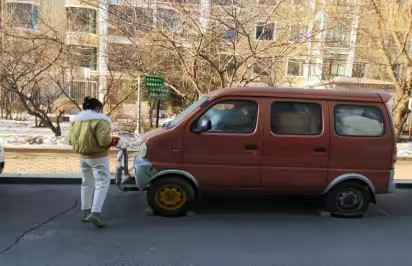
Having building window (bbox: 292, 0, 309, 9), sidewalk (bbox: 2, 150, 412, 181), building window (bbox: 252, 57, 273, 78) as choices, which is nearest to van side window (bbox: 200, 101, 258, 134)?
sidewalk (bbox: 2, 150, 412, 181)

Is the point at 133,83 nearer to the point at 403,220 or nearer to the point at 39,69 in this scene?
the point at 39,69

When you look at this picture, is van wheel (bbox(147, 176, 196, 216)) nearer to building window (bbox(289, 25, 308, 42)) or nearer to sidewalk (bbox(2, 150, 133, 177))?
sidewalk (bbox(2, 150, 133, 177))

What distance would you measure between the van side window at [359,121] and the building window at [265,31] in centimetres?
513

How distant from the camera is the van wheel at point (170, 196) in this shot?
4590mm

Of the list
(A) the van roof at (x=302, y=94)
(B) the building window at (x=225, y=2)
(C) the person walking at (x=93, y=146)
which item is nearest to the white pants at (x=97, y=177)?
(C) the person walking at (x=93, y=146)

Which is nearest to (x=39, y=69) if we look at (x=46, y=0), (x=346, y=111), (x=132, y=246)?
(x=46, y=0)

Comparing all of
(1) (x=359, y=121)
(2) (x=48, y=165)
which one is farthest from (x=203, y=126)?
(2) (x=48, y=165)

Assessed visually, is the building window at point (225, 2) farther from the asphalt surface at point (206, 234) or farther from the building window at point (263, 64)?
the asphalt surface at point (206, 234)

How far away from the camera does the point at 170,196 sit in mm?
4652

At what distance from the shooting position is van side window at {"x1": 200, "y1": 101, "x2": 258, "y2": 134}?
4.57 metres

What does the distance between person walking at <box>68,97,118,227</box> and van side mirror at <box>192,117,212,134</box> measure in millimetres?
1129

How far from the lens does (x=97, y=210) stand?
4.16m

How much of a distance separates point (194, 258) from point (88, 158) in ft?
6.01

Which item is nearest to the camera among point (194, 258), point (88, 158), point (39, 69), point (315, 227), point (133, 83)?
point (194, 258)
